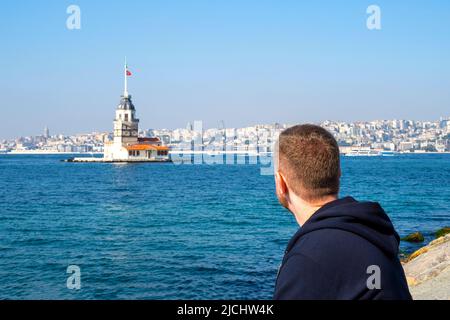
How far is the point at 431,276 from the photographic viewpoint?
37.7ft

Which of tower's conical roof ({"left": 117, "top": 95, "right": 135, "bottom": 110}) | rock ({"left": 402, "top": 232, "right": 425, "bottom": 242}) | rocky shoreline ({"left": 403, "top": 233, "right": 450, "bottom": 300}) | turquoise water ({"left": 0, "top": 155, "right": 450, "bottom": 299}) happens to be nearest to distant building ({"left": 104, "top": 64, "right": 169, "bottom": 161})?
tower's conical roof ({"left": 117, "top": 95, "right": 135, "bottom": 110})

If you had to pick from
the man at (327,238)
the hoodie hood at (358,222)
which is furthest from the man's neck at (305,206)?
the hoodie hood at (358,222)

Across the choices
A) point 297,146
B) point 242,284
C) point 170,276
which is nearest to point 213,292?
point 242,284

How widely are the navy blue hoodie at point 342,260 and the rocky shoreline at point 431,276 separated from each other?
7660mm

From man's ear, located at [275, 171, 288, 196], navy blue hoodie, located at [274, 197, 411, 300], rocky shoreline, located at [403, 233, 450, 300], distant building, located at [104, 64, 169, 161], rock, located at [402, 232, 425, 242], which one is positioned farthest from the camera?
distant building, located at [104, 64, 169, 161]

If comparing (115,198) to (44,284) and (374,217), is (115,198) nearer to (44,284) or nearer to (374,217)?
(44,284)

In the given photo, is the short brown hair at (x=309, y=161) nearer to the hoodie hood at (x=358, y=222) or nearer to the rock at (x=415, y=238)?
the hoodie hood at (x=358, y=222)

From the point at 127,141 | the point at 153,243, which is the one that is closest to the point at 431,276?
the point at 153,243

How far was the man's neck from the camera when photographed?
2422 millimetres

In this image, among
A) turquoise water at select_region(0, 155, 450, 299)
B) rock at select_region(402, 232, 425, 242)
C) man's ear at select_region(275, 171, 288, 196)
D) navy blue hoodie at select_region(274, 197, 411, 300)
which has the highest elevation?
man's ear at select_region(275, 171, 288, 196)

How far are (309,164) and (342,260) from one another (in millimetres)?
514

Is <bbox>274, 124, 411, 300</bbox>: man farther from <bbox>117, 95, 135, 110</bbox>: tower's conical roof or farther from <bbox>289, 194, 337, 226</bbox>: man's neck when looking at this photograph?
<bbox>117, 95, 135, 110</bbox>: tower's conical roof

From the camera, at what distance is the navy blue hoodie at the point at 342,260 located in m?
1.96

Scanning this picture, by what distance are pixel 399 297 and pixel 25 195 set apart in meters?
50.1
